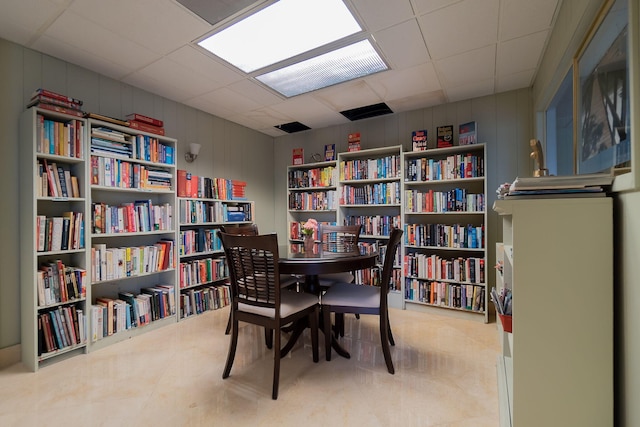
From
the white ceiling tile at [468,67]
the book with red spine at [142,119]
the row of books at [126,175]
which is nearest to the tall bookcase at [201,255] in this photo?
the row of books at [126,175]

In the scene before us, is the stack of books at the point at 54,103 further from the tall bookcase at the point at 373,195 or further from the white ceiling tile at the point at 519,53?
the white ceiling tile at the point at 519,53

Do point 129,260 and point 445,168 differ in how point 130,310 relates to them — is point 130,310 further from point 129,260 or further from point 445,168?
point 445,168

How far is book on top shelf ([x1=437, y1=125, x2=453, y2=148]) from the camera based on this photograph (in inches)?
126

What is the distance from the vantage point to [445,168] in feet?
10.4

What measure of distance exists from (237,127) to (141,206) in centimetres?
184

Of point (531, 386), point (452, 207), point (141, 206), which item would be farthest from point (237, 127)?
point (531, 386)

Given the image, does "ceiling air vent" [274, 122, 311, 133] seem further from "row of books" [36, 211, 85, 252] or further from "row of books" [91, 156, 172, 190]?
"row of books" [36, 211, 85, 252]

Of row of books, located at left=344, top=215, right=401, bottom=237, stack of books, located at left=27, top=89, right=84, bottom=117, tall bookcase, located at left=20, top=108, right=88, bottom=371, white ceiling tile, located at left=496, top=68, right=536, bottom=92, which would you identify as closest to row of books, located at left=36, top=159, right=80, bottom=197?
tall bookcase, located at left=20, top=108, right=88, bottom=371

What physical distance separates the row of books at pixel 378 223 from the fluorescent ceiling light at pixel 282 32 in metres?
2.09

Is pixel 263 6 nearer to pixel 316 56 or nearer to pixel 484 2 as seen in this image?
pixel 316 56

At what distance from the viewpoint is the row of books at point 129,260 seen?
95.1 inches

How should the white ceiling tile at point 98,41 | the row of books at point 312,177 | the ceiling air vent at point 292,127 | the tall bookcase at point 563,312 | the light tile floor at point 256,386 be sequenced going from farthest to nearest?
the ceiling air vent at point 292,127
the row of books at point 312,177
the white ceiling tile at point 98,41
the light tile floor at point 256,386
the tall bookcase at point 563,312

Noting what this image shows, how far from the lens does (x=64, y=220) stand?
2.21 m

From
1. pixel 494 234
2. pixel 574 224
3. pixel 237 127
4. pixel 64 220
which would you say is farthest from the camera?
pixel 237 127
